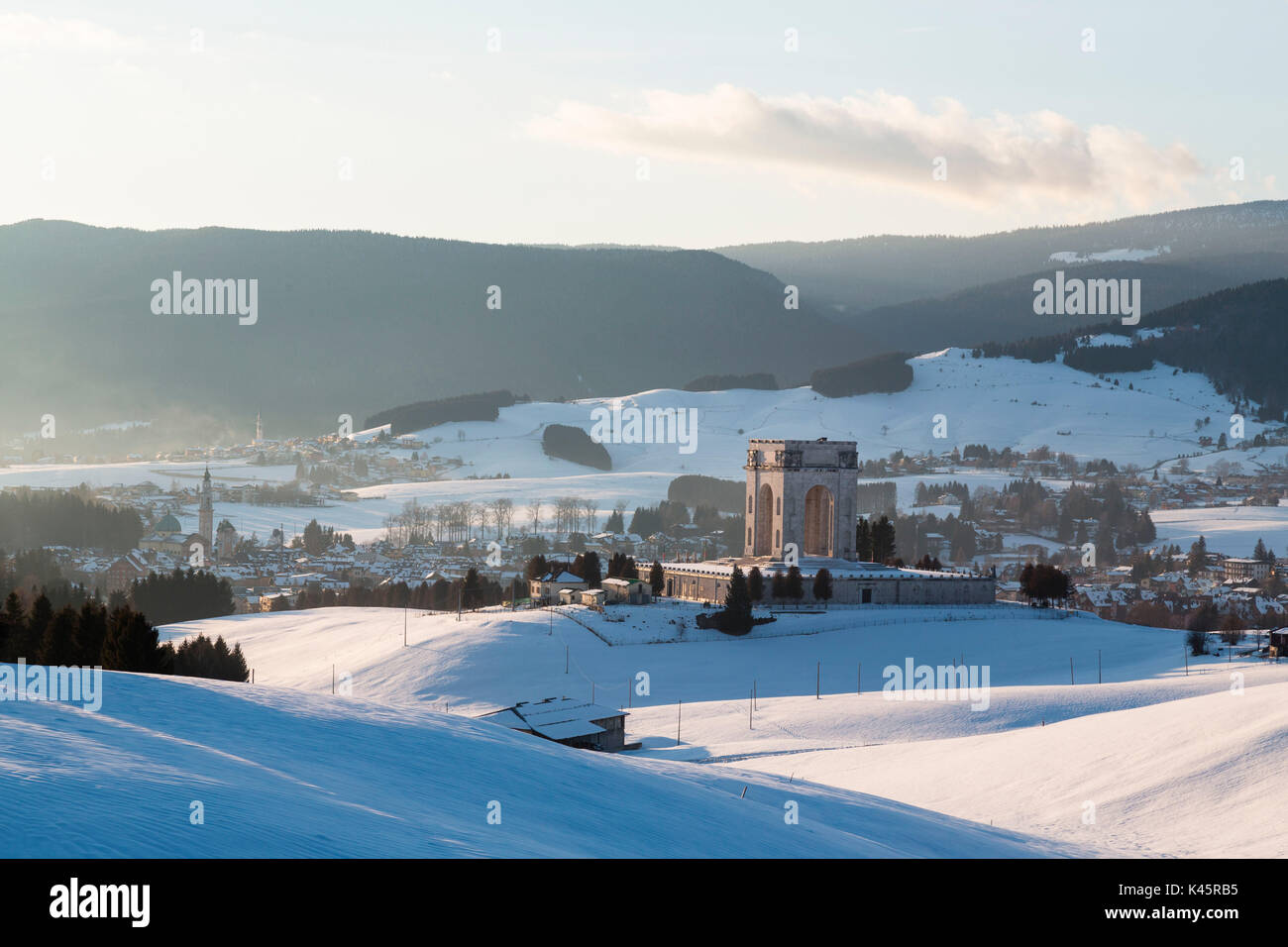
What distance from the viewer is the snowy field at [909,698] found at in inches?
1138

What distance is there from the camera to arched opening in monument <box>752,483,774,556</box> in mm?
69438

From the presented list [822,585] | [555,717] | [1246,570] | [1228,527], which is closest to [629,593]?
[822,585]

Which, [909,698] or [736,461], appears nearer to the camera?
[909,698]

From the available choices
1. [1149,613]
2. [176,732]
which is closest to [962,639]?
[1149,613]

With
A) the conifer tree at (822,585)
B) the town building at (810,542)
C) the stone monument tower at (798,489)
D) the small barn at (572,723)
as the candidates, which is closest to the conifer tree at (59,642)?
the small barn at (572,723)

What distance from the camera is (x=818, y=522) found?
233 ft

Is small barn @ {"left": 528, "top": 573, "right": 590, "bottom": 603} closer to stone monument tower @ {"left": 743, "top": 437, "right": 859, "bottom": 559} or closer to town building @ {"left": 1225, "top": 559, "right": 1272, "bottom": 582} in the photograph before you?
stone monument tower @ {"left": 743, "top": 437, "right": 859, "bottom": 559}

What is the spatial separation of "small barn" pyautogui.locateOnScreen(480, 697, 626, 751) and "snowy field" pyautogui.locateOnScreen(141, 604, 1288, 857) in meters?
1.02

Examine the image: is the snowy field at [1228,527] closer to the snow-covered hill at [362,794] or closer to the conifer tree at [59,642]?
the conifer tree at [59,642]

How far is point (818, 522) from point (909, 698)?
27490mm

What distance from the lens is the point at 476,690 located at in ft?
157

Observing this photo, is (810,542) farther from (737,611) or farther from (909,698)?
(909,698)
